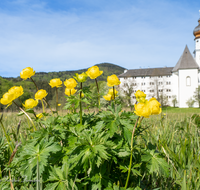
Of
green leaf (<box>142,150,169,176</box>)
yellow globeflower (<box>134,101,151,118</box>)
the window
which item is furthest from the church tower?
yellow globeflower (<box>134,101,151,118</box>)

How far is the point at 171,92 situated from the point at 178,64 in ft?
25.0

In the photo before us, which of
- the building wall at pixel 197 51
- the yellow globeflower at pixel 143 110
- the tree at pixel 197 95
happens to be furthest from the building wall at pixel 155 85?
the yellow globeflower at pixel 143 110

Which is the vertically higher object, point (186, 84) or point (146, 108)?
point (186, 84)

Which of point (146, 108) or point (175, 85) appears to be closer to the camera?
point (146, 108)

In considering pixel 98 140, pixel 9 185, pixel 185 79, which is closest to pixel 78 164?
pixel 98 140

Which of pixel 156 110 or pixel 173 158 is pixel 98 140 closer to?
pixel 156 110

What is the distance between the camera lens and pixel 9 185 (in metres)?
1.10

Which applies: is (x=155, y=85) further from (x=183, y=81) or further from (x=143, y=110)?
(x=143, y=110)

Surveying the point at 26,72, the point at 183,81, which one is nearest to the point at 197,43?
the point at 183,81

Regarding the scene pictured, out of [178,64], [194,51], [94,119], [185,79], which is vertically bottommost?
[94,119]

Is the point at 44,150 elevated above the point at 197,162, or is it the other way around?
the point at 44,150

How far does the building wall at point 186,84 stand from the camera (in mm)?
37081

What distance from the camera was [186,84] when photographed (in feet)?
125

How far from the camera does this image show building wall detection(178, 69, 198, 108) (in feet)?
122
